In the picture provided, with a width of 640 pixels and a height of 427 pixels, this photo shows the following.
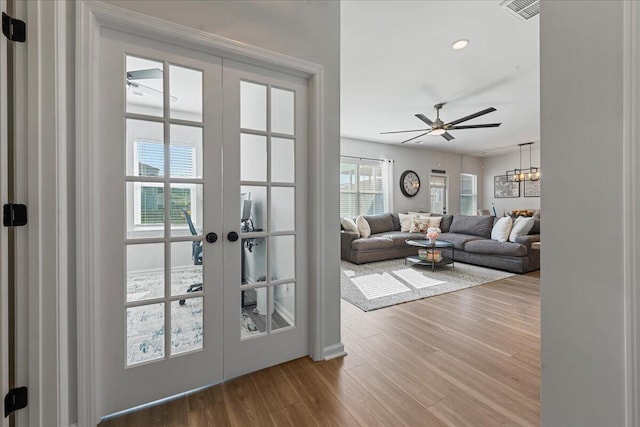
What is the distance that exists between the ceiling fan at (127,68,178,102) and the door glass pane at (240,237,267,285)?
100 cm

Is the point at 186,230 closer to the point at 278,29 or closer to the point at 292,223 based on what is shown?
the point at 292,223

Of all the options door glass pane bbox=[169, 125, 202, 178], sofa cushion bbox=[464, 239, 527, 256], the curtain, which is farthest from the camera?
the curtain

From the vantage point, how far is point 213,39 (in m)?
1.52

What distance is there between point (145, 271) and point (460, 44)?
3384 mm

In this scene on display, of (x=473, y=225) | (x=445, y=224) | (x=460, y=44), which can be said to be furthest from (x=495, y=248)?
(x=460, y=44)

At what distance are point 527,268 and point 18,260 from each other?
17.8ft

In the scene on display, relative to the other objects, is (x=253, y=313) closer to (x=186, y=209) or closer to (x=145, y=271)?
(x=145, y=271)

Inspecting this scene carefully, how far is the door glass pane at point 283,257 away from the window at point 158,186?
57cm

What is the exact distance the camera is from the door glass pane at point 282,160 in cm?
181

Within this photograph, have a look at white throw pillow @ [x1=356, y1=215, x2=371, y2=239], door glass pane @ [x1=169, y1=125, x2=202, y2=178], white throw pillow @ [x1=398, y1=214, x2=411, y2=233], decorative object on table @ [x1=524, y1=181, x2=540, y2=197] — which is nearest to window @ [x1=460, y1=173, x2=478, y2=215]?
decorative object on table @ [x1=524, y1=181, x2=540, y2=197]

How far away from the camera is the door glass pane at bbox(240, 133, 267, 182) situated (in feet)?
5.58

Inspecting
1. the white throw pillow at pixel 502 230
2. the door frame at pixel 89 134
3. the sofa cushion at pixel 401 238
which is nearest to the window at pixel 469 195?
the sofa cushion at pixel 401 238

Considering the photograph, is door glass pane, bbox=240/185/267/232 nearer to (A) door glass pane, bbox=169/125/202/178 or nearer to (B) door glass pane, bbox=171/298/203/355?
(A) door glass pane, bbox=169/125/202/178

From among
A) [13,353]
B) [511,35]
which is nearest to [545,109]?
[13,353]
